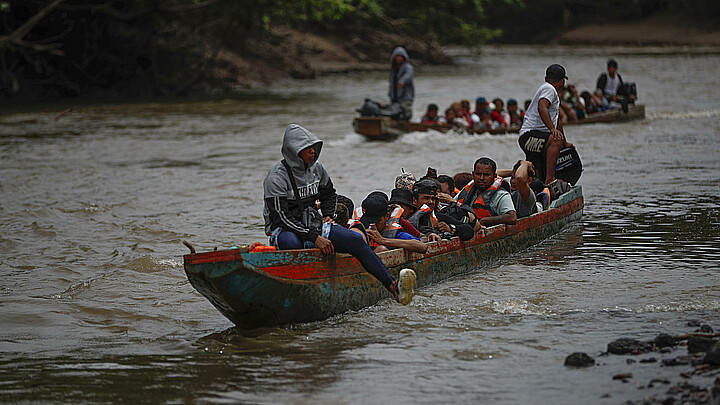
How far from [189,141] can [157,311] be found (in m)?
11.8

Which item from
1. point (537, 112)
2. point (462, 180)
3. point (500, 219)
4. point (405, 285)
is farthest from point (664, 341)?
point (537, 112)

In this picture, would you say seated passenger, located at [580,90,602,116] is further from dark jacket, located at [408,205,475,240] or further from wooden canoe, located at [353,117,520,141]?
dark jacket, located at [408,205,475,240]

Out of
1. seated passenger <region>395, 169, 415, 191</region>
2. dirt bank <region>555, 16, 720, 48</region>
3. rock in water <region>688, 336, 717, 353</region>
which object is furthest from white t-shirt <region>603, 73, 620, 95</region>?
dirt bank <region>555, 16, 720, 48</region>

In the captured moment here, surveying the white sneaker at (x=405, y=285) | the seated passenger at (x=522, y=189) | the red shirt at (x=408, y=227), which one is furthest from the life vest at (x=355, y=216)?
the seated passenger at (x=522, y=189)

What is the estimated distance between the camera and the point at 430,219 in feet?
27.4

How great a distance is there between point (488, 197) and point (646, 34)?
43.2 metres

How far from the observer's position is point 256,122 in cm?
2197

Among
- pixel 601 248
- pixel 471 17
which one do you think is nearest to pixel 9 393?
pixel 601 248

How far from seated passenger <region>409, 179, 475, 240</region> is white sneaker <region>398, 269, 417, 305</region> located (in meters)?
1.29

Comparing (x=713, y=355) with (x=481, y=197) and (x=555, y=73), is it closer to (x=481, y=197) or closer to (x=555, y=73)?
(x=481, y=197)

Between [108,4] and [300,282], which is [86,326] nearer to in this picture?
Result: [300,282]

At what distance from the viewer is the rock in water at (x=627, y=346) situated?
233 inches

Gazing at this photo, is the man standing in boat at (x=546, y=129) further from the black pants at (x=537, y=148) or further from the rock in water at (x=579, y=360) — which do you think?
the rock in water at (x=579, y=360)

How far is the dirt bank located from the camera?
4631 cm
